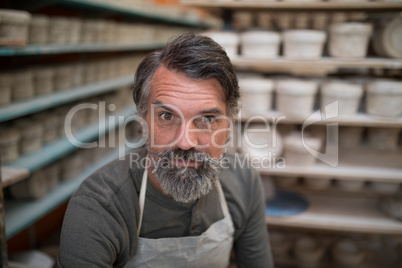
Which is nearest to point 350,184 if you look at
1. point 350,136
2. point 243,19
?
point 350,136

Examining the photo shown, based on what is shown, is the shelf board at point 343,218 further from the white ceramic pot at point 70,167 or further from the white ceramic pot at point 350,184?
the white ceramic pot at point 70,167

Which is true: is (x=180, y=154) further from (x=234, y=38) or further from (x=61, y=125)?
(x=61, y=125)

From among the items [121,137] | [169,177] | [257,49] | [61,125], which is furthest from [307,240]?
[121,137]

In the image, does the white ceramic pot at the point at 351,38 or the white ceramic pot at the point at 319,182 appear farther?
the white ceramic pot at the point at 319,182

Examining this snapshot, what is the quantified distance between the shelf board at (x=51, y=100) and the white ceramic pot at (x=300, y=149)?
70.6 inches

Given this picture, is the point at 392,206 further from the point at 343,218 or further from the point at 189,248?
the point at 189,248

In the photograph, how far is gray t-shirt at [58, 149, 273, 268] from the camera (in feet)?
3.60

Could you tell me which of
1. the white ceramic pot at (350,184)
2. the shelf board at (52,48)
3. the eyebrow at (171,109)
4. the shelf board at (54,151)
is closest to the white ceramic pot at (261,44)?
the shelf board at (54,151)

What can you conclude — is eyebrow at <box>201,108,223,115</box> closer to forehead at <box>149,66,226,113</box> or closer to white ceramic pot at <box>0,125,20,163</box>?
forehead at <box>149,66,226,113</box>

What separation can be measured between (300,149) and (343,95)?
0.47 meters

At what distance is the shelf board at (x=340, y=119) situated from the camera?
2.21m

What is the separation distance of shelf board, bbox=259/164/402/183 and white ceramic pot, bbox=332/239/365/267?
545 millimetres

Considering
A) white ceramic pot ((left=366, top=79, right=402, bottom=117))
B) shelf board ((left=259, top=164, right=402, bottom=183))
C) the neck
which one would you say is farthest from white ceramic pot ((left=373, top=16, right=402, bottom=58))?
the neck

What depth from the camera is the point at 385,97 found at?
7.17ft
